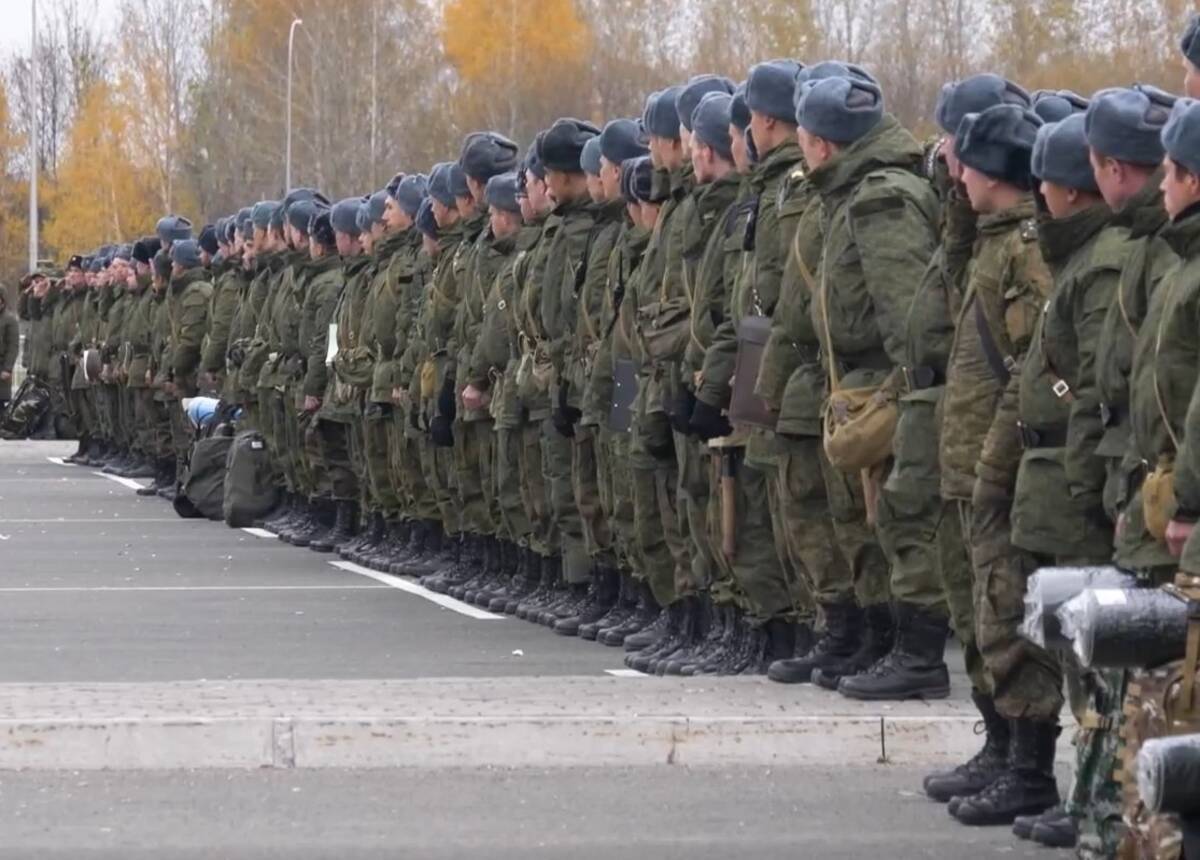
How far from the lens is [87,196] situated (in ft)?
283

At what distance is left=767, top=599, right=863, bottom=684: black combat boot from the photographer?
11.3 meters

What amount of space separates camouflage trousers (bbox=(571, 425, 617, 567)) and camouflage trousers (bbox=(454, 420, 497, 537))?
84.5 inches

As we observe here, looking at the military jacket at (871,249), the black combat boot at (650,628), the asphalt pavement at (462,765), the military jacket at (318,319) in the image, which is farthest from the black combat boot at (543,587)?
the military jacket at (318,319)

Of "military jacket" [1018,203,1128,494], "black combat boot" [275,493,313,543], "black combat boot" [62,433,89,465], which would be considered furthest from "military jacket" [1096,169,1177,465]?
"black combat boot" [62,433,89,465]

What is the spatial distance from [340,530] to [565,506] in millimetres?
6468

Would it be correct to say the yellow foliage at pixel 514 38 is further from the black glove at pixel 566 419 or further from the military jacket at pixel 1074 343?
the military jacket at pixel 1074 343

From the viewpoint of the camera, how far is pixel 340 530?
21000 millimetres

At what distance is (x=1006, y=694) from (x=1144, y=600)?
213 centimetres

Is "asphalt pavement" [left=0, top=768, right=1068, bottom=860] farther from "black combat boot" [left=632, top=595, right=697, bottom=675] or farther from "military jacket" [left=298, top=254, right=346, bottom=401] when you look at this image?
"military jacket" [left=298, top=254, right=346, bottom=401]

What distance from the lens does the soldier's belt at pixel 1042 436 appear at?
847 centimetres

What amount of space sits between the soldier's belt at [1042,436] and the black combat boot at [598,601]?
241 inches

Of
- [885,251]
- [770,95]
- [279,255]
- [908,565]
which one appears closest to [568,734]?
[908,565]

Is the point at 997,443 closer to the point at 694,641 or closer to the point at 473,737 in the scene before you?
the point at 473,737

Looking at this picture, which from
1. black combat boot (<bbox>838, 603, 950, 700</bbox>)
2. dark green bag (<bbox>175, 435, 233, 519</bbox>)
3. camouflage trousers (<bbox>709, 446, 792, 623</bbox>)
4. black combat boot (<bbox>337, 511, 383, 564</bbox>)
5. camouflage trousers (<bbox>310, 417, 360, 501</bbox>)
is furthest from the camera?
dark green bag (<bbox>175, 435, 233, 519</bbox>)
